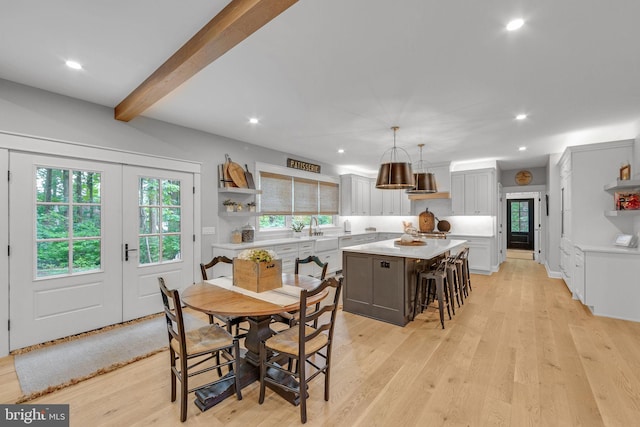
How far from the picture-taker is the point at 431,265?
14.3 ft

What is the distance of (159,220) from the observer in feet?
12.9

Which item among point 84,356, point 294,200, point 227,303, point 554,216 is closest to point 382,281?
point 227,303

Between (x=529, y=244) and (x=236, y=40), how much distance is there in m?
12.0

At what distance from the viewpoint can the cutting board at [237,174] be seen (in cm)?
468

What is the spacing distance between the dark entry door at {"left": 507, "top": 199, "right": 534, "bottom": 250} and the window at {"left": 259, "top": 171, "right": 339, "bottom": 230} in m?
7.53

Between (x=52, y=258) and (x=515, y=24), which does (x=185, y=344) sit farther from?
(x=515, y=24)

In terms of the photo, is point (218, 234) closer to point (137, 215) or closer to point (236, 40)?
point (137, 215)

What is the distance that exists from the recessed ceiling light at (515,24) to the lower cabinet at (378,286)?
242cm

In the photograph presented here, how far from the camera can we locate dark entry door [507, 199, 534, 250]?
1048 cm

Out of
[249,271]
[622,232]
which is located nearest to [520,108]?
[622,232]

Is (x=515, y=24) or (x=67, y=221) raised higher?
(x=515, y=24)

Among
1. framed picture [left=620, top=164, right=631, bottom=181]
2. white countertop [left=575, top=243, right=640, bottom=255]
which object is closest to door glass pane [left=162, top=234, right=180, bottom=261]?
white countertop [left=575, top=243, right=640, bottom=255]

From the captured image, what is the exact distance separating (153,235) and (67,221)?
2.94ft

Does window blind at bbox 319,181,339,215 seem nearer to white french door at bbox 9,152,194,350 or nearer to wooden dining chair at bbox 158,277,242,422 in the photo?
white french door at bbox 9,152,194,350
